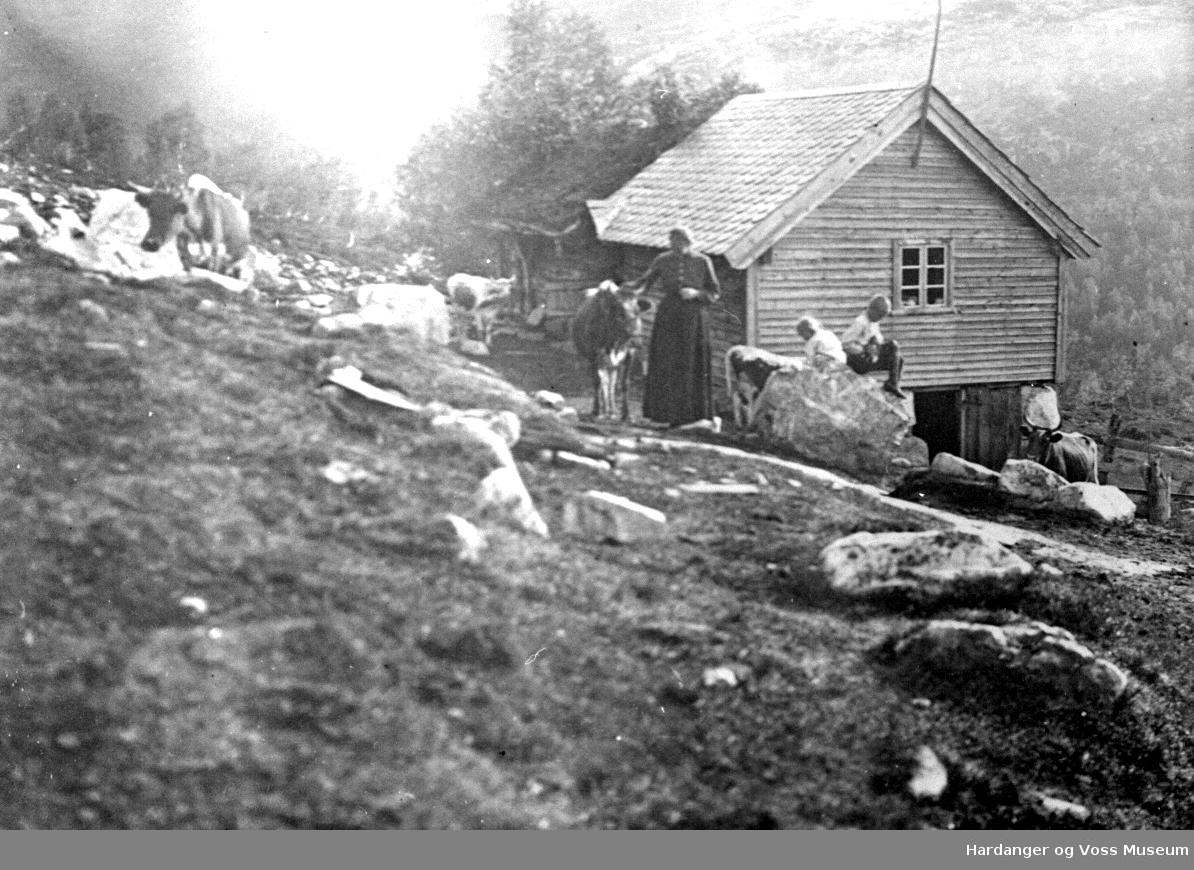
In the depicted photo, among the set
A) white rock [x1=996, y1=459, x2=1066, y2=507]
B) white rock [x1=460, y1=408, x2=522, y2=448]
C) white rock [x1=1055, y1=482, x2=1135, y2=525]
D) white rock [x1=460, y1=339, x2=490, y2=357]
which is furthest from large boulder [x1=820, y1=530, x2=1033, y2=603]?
white rock [x1=460, y1=339, x2=490, y2=357]

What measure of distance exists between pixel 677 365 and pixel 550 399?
54 centimetres

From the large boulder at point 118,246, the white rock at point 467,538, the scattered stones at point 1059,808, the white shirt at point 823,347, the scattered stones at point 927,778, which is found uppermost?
the large boulder at point 118,246

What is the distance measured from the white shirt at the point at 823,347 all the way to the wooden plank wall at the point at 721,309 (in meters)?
0.28

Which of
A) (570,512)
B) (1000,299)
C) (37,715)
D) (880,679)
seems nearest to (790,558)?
(880,679)

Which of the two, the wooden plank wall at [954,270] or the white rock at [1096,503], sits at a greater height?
the wooden plank wall at [954,270]

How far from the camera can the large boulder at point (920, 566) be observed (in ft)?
14.1

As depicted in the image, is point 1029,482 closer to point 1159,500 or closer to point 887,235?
point 1159,500

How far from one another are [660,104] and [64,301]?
234cm

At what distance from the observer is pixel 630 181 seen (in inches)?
185

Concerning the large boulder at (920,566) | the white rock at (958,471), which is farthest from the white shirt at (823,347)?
the large boulder at (920,566)

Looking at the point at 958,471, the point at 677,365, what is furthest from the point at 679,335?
the point at 958,471

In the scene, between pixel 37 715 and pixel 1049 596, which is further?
pixel 1049 596

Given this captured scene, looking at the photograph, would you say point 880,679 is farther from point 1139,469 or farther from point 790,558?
point 1139,469

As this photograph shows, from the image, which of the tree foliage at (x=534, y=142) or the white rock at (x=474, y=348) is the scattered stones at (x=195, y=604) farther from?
the tree foliage at (x=534, y=142)
